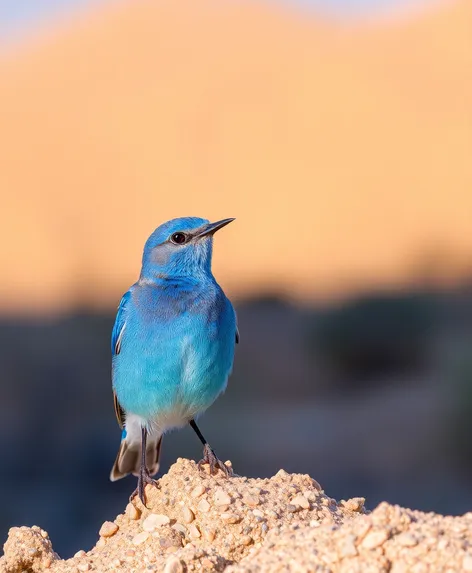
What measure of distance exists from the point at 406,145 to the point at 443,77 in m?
9.94

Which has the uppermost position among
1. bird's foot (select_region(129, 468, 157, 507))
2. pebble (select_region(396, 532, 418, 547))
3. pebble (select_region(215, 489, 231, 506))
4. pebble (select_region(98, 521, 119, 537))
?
pebble (select_region(396, 532, 418, 547))

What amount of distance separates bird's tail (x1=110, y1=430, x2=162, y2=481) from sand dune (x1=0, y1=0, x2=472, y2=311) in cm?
2243

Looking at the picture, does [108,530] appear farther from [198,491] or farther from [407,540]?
[407,540]

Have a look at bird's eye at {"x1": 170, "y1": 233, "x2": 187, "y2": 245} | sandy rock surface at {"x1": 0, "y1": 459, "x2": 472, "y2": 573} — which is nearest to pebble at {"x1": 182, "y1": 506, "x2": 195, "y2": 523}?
sandy rock surface at {"x1": 0, "y1": 459, "x2": 472, "y2": 573}

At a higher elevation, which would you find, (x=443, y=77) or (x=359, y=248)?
(x=443, y=77)

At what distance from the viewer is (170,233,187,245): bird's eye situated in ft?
22.0

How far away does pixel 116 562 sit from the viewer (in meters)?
4.71

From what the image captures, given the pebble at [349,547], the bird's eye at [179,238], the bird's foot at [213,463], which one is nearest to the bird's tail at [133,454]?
the bird's foot at [213,463]

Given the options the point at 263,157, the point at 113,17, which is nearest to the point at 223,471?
the point at 263,157

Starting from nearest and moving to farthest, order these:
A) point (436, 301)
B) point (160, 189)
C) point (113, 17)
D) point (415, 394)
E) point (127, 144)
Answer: point (415, 394), point (436, 301), point (160, 189), point (127, 144), point (113, 17)

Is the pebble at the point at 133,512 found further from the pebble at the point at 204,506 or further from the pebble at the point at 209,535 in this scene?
the pebble at the point at 209,535

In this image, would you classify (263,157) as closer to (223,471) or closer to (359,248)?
(359,248)

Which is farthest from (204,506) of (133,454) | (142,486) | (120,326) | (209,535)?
(133,454)

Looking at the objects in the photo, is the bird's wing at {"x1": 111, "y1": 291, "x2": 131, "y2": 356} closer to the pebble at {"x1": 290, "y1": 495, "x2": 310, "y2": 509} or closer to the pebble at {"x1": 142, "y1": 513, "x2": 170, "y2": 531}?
the pebble at {"x1": 142, "y1": 513, "x2": 170, "y2": 531}
